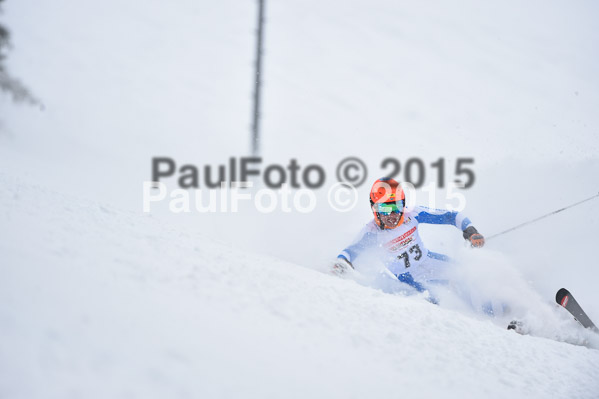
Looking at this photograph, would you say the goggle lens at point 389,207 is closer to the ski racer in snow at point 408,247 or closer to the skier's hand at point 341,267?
the ski racer in snow at point 408,247

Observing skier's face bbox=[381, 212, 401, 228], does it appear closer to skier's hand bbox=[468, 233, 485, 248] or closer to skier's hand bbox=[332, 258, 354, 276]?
skier's hand bbox=[332, 258, 354, 276]

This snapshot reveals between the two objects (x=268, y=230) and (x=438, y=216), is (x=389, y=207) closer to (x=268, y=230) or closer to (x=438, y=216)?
(x=438, y=216)

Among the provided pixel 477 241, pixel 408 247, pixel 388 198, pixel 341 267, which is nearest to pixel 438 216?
pixel 408 247

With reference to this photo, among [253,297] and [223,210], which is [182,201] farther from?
[253,297]

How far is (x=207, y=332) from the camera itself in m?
1.93

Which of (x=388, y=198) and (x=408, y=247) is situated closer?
(x=388, y=198)

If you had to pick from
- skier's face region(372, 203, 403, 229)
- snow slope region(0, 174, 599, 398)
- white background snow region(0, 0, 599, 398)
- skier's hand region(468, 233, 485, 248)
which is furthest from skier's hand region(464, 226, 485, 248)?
snow slope region(0, 174, 599, 398)

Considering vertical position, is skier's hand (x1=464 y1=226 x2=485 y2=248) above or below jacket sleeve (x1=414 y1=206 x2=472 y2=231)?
below

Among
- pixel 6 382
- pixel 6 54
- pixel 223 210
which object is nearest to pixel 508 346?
pixel 6 382

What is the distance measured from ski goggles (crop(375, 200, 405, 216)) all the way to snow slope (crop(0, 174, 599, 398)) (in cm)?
222

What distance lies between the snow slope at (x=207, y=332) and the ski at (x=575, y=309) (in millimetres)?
1705

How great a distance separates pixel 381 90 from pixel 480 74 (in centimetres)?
790

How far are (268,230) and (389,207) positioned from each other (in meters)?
4.60

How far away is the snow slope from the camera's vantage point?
1.55 m
